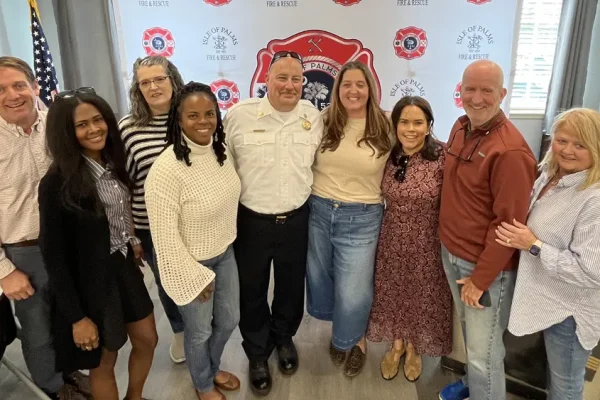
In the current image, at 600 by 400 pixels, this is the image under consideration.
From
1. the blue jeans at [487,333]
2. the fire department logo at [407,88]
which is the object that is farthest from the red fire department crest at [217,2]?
the blue jeans at [487,333]

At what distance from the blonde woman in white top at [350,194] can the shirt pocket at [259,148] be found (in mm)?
253

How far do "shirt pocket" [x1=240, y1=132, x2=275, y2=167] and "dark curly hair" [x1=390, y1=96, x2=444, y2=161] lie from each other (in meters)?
0.57

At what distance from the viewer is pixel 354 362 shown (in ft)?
7.74

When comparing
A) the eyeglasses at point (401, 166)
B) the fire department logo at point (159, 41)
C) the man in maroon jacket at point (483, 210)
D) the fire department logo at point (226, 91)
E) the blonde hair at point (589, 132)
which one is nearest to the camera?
the blonde hair at point (589, 132)

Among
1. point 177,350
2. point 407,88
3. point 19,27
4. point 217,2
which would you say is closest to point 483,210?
point 177,350

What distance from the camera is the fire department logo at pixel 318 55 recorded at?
3.37m

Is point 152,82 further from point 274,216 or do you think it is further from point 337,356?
point 337,356

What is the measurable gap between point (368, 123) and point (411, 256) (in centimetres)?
66

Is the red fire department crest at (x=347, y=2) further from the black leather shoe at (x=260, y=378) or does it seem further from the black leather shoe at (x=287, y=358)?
the black leather shoe at (x=260, y=378)

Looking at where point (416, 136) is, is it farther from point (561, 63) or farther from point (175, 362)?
point (561, 63)

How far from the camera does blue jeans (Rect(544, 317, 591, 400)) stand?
5.22 ft

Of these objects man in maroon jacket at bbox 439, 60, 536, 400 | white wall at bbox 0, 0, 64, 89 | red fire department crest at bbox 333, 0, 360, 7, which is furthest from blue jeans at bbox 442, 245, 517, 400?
white wall at bbox 0, 0, 64, 89

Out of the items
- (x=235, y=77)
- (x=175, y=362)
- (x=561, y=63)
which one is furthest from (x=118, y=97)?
(x=561, y=63)

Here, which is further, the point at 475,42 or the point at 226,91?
the point at 226,91
